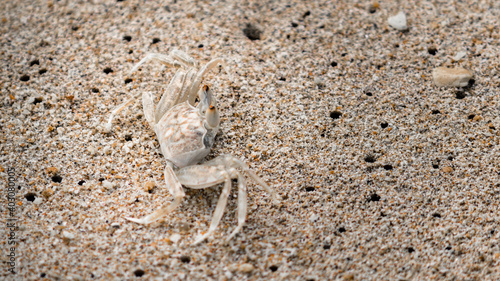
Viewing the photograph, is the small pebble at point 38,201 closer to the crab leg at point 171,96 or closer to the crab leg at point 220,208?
the crab leg at point 171,96

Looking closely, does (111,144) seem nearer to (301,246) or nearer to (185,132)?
(185,132)

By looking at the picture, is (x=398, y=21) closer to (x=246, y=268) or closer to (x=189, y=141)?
(x=189, y=141)

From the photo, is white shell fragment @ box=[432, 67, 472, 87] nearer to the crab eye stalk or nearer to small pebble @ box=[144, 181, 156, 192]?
the crab eye stalk

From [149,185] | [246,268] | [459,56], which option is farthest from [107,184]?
[459,56]

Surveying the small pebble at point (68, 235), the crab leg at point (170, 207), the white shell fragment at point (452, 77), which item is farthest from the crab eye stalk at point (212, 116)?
the white shell fragment at point (452, 77)

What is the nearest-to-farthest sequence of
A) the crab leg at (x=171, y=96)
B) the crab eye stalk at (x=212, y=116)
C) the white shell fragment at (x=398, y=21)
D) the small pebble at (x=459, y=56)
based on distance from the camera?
the crab eye stalk at (x=212, y=116)
the crab leg at (x=171, y=96)
the small pebble at (x=459, y=56)
the white shell fragment at (x=398, y=21)
